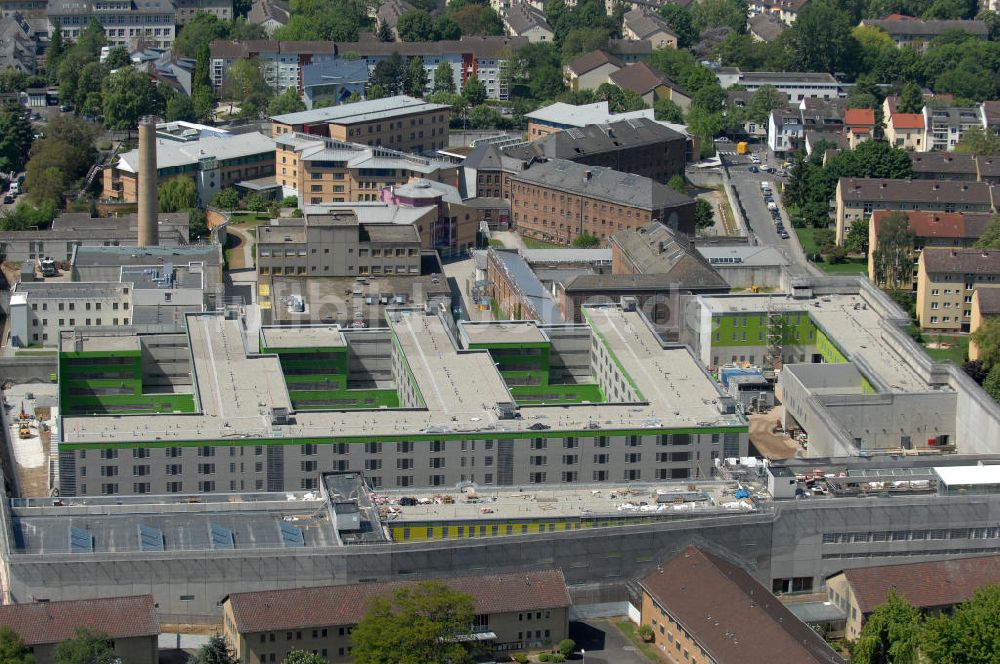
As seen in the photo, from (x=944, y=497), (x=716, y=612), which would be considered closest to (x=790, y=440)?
(x=944, y=497)

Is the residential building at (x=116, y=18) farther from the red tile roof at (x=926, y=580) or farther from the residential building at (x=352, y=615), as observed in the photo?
the red tile roof at (x=926, y=580)

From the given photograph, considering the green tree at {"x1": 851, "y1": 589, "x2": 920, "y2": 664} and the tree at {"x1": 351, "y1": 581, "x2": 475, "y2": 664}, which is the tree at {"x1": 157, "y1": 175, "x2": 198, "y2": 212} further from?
the green tree at {"x1": 851, "y1": 589, "x2": 920, "y2": 664}

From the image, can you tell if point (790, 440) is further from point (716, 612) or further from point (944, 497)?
point (716, 612)

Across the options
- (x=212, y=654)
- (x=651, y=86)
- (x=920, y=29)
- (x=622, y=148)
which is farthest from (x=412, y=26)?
(x=212, y=654)

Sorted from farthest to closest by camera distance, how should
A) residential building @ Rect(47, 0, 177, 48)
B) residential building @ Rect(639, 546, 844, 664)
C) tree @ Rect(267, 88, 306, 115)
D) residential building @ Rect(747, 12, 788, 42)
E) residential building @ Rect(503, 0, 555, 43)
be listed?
residential building @ Rect(747, 12, 788, 42) < residential building @ Rect(503, 0, 555, 43) < residential building @ Rect(47, 0, 177, 48) < tree @ Rect(267, 88, 306, 115) < residential building @ Rect(639, 546, 844, 664)

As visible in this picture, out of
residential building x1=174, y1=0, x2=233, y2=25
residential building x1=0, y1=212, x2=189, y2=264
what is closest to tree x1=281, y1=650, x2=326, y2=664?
residential building x1=0, y1=212, x2=189, y2=264

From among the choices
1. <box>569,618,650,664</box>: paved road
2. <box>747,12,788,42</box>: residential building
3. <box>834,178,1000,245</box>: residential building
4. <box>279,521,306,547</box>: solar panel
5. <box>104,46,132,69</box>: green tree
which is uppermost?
<box>747,12,788,42</box>: residential building

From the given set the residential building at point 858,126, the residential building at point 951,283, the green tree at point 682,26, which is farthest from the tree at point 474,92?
the residential building at point 951,283
